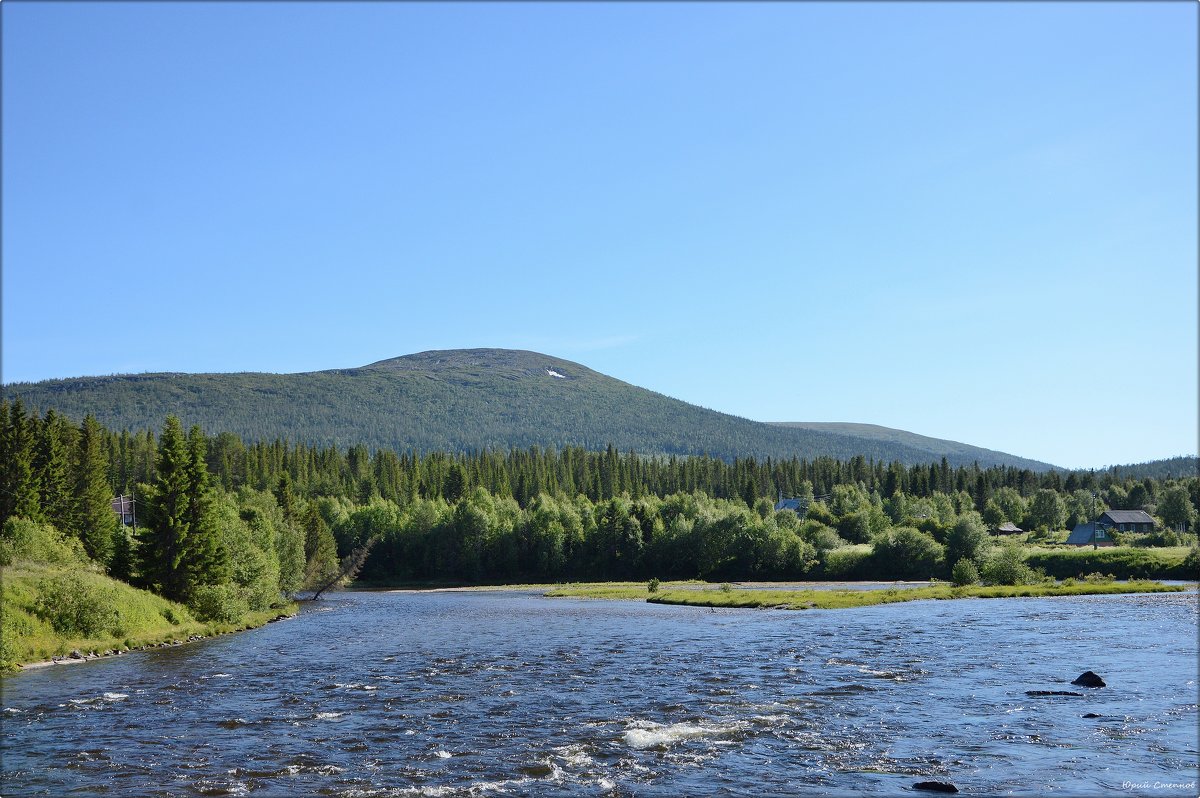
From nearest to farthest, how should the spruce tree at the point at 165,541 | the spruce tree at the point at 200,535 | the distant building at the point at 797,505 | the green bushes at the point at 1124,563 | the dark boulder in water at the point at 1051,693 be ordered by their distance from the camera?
1. the dark boulder in water at the point at 1051,693
2. the spruce tree at the point at 165,541
3. the spruce tree at the point at 200,535
4. the green bushes at the point at 1124,563
5. the distant building at the point at 797,505

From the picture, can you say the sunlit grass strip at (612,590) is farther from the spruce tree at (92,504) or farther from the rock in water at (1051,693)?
the rock in water at (1051,693)

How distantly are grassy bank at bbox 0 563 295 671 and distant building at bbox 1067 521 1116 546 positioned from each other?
12484 centimetres

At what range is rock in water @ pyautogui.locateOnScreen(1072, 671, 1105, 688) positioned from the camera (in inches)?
1425

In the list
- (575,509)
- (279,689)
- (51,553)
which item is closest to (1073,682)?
(279,689)

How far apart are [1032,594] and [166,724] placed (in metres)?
70.7

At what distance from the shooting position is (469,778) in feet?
82.6

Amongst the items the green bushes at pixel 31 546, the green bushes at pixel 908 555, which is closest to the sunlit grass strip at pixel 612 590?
the green bushes at pixel 908 555

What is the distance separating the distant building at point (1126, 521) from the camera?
14918 cm

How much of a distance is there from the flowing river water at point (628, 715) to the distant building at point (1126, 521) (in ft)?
333

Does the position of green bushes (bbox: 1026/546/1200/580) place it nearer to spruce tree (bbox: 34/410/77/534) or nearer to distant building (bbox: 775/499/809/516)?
distant building (bbox: 775/499/809/516)

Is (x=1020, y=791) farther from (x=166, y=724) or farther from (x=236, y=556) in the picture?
(x=236, y=556)

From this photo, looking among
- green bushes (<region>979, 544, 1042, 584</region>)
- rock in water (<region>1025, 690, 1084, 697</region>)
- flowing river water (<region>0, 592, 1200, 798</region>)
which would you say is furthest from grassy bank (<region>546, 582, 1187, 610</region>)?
rock in water (<region>1025, 690, 1084, 697</region>)

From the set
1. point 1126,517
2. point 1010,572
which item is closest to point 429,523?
point 1010,572

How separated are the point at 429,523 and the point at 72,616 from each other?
9498 cm
